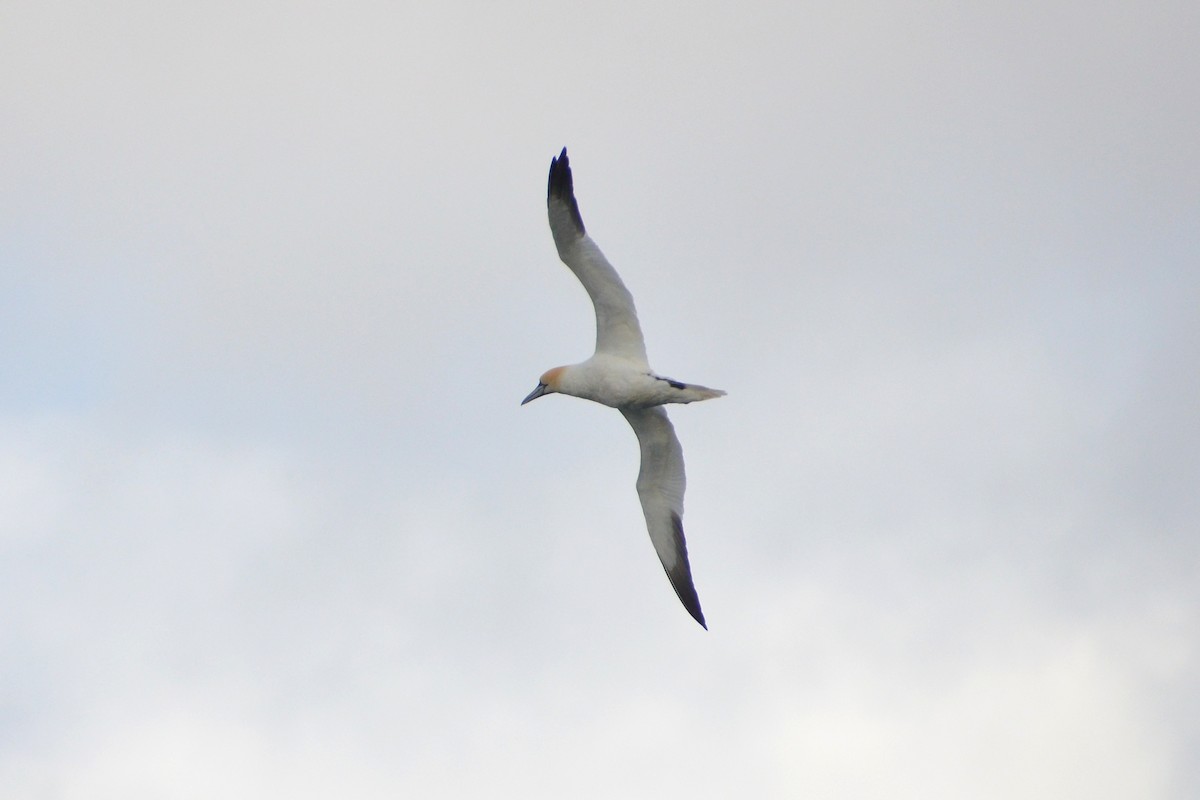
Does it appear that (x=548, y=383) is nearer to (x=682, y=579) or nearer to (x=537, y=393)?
(x=537, y=393)

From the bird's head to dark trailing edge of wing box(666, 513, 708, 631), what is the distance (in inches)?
102

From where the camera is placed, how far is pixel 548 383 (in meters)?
20.5

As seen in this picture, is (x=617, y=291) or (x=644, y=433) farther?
(x=644, y=433)

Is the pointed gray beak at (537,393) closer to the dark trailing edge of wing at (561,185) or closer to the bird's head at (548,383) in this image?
the bird's head at (548,383)

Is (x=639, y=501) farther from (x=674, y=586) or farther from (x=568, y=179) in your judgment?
(x=568, y=179)

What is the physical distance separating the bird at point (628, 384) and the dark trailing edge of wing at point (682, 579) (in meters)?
0.01

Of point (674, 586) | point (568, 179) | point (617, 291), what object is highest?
point (568, 179)

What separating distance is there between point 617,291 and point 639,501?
356 cm

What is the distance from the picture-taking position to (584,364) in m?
19.8

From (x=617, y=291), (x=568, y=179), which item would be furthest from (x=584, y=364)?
(x=568, y=179)

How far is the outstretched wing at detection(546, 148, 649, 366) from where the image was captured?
18.7m

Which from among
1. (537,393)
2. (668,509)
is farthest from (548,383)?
(668,509)

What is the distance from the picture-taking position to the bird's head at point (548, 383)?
2030 centimetres

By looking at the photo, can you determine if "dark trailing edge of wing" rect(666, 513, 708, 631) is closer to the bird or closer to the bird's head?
the bird
